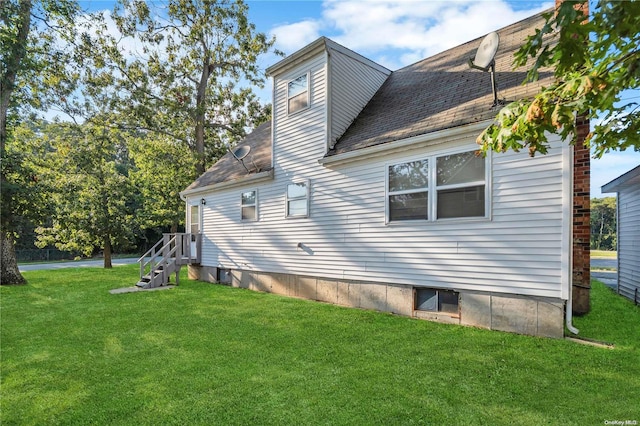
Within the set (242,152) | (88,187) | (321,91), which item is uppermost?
(321,91)

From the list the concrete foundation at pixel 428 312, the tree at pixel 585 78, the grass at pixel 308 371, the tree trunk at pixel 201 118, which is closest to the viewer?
the tree at pixel 585 78

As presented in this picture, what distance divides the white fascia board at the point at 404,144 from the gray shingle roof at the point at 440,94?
0.16m

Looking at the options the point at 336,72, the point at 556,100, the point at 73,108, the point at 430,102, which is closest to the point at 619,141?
the point at 556,100

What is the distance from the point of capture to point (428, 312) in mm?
6398

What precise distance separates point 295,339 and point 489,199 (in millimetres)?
4013

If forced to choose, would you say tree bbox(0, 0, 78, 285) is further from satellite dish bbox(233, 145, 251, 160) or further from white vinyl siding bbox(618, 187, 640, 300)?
white vinyl siding bbox(618, 187, 640, 300)

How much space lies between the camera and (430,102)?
24.5 feet

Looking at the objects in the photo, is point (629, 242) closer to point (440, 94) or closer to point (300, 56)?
point (440, 94)

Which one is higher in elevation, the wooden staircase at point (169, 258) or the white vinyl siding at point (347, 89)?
the white vinyl siding at point (347, 89)

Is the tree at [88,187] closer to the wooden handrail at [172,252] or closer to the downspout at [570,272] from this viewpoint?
the wooden handrail at [172,252]

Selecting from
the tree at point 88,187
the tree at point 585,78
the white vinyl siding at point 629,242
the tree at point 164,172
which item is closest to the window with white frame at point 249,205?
the tree at point 585,78

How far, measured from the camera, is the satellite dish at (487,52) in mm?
5609

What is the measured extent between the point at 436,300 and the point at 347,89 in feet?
A: 19.4

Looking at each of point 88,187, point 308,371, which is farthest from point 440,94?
point 88,187
